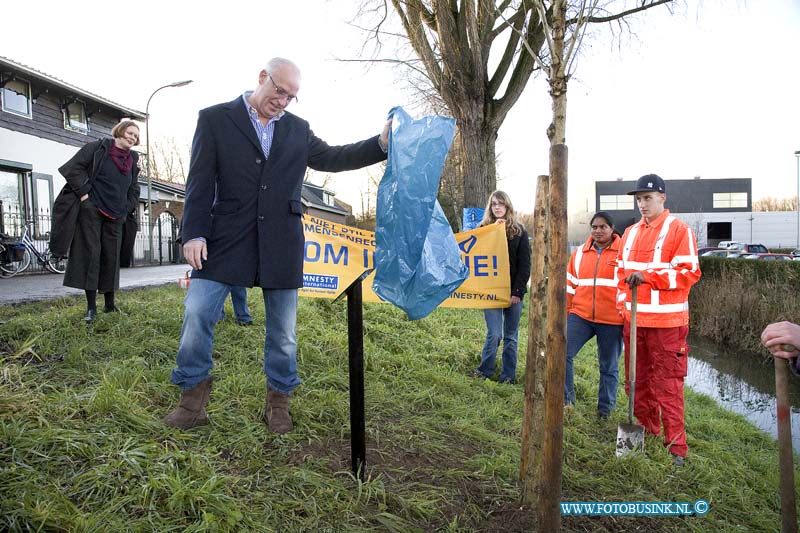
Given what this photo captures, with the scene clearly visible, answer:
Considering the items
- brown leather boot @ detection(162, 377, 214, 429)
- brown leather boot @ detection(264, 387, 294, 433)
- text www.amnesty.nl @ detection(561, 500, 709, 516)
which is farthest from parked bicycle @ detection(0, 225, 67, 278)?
text www.amnesty.nl @ detection(561, 500, 709, 516)

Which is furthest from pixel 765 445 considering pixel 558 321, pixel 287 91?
pixel 287 91

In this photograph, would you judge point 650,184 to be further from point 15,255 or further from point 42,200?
point 42,200

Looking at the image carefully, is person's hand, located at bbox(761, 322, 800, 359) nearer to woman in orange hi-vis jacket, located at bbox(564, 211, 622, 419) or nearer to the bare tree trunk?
woman in orange hi-vis jacket, located at bbox(564, 211, 622, 419)

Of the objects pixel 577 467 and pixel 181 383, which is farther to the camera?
pixel 577 467

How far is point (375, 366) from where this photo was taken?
201 inches

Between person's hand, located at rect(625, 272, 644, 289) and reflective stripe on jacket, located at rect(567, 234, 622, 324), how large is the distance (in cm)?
65

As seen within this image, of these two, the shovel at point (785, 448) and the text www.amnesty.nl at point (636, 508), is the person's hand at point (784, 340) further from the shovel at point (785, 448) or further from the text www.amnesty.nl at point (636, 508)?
the text www.amnesty.nl at point (636, 508)

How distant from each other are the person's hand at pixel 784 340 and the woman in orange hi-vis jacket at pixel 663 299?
6.54ft

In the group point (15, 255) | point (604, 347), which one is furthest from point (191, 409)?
point (15, 255)

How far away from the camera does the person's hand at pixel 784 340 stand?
6.59ft

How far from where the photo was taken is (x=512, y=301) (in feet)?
18.4

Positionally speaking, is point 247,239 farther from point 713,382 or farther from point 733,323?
point 733,323

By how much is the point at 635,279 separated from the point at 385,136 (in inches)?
92.5

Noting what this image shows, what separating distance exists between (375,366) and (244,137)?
9.15 ft
